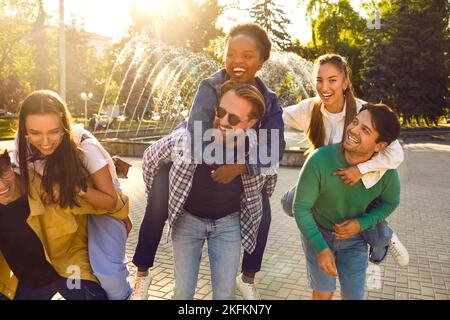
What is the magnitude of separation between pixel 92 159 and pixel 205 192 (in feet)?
2.34

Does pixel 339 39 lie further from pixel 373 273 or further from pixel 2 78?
pixel 373 273

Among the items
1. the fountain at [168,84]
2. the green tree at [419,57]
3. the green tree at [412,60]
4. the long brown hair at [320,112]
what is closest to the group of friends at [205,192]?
the long brown hair at [320,112]

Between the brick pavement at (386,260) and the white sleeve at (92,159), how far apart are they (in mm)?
2025

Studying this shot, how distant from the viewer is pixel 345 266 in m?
2.67

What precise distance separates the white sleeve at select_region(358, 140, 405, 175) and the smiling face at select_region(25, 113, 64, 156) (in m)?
1.79

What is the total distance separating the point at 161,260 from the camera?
17.3ft

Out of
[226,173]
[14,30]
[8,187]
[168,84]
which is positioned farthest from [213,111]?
[14,30]

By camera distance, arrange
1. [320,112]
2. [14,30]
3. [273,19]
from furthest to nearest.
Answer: [273,19], [14,30], [320,112]

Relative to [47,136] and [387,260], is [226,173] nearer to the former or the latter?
[47,136]

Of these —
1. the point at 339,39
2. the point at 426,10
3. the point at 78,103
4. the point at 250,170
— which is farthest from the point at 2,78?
the point at 250,170

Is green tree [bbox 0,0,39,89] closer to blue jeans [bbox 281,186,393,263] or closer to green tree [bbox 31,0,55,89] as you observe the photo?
green tree [bbox 31,0,55,89]

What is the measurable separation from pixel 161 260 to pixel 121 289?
262 centimetres

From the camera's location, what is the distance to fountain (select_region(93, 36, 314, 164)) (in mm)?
19812

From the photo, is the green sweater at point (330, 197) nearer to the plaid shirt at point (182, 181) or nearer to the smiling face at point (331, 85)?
the plaid shirt at point (182, 181)
